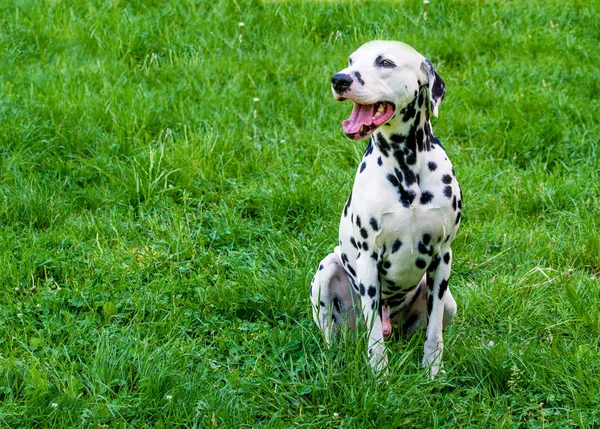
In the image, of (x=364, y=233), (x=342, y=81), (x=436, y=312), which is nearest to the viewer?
(x=342, y=81)

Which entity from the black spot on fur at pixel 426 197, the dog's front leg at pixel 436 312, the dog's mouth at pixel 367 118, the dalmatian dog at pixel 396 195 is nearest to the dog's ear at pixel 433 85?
the dalmatian dog at pixel 396 195

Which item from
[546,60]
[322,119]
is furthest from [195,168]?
[546,60]

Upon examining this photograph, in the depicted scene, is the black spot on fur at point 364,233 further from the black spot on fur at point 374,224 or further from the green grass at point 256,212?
the green grass at point 256,212

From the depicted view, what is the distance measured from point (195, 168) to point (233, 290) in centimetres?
131

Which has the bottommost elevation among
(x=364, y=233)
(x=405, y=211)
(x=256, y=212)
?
(x=256, y=212)

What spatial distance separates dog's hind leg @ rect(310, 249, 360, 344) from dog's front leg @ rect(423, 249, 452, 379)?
1.17ft

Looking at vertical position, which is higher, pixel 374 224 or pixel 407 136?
pixel 407 136

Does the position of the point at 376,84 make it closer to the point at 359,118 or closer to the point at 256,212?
the point at 359,118

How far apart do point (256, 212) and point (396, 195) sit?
1841mm

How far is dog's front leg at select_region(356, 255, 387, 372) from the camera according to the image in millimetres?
3285

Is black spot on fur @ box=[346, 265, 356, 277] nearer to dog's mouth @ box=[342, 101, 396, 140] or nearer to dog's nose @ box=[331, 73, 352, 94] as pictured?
dog's mouth @ box=[342, 101, 396, 140]

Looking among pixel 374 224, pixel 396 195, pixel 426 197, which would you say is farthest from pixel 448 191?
pixel 374 224

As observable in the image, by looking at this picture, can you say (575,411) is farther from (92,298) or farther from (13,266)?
(13,266)

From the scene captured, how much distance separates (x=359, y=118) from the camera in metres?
3.05
